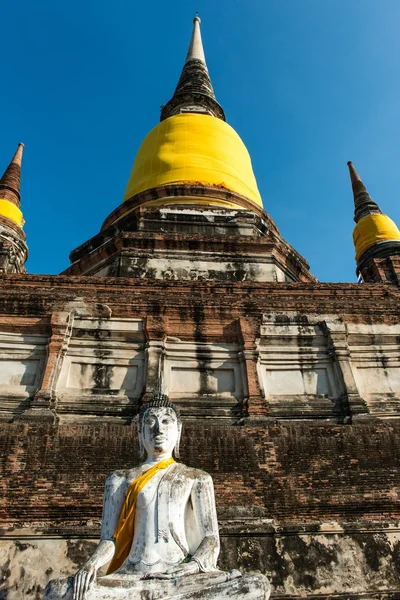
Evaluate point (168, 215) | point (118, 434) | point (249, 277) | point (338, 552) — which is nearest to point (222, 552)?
point (338, 552)

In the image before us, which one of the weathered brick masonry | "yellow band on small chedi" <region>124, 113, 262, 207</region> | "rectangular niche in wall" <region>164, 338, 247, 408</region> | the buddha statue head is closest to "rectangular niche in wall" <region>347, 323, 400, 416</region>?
the weathered brick masonry

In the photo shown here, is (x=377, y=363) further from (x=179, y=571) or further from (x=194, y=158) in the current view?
(x=194, y=158)

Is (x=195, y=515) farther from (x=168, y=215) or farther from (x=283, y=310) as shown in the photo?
(x=168, y=215)

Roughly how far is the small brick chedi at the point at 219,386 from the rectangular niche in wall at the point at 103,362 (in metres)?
0.03

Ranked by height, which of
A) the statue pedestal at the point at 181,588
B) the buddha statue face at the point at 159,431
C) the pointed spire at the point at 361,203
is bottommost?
the statue pedestal at the point at 181,588

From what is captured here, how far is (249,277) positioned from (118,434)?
23.3 ft

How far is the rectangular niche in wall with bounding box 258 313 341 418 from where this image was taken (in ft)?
32.9

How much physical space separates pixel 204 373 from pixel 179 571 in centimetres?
642

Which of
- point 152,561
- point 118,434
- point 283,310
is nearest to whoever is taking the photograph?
point 152,561

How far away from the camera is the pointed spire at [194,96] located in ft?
80.5

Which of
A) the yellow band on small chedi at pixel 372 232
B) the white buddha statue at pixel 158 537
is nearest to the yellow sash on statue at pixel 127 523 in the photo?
the white buddha statue at pixel 158 537

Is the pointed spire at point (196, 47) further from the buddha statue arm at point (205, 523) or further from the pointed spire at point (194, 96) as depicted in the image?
the buddha statue arm at point (205, 523)

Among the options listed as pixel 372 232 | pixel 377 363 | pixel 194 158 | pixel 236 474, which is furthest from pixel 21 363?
pixel 372 232

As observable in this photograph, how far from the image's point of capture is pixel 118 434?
8047 mm
